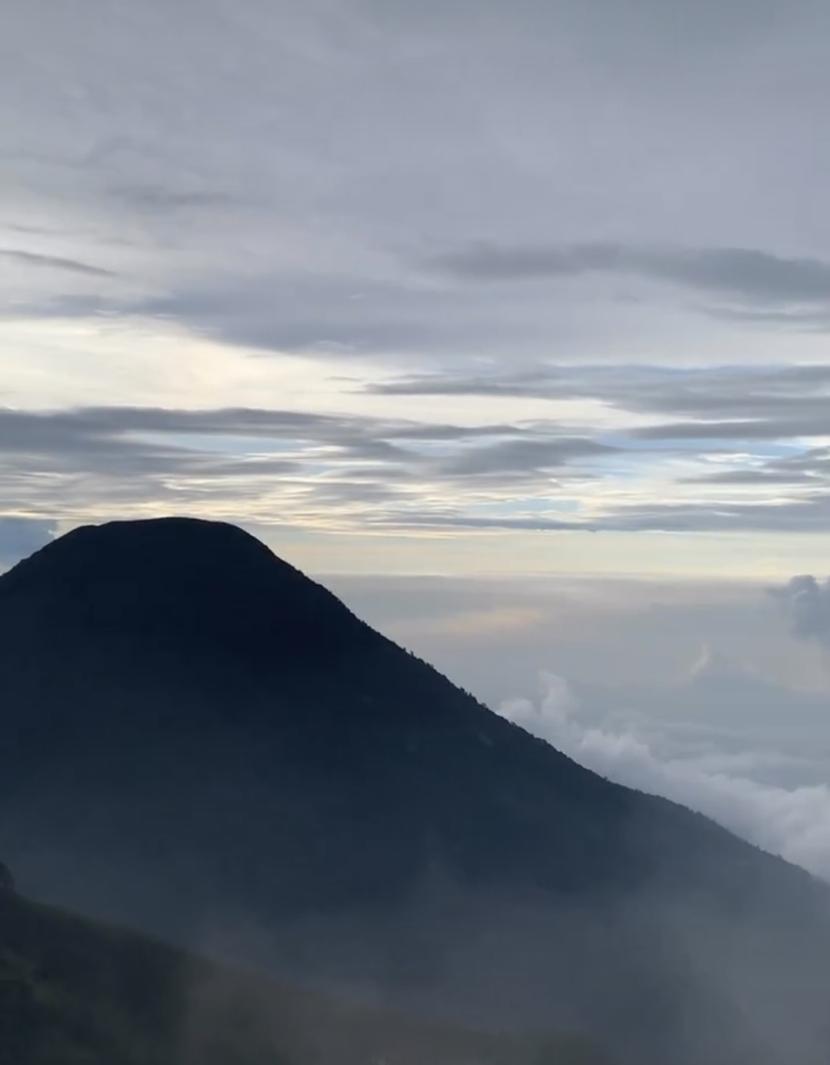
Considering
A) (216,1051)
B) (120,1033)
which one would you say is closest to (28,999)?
(120,1033)

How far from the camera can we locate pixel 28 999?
188500 millimetres

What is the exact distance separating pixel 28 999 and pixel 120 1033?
14929 millimetres

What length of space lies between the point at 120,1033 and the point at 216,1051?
14959 mm

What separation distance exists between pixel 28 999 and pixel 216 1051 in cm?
2973

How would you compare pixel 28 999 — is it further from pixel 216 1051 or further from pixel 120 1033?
pixel 216 1051

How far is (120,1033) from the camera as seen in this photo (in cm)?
19425

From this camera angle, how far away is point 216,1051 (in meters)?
199
